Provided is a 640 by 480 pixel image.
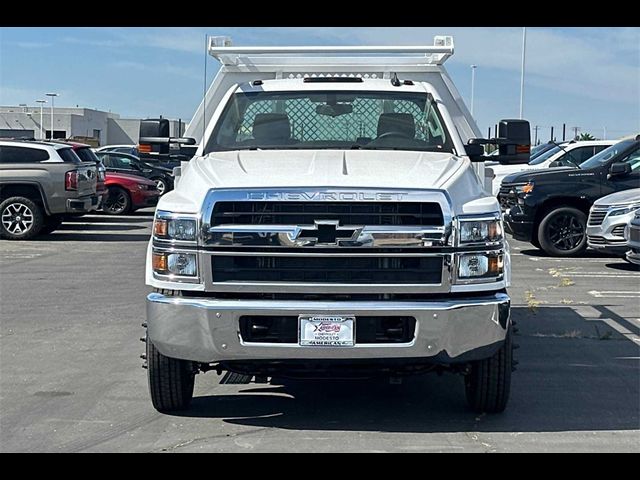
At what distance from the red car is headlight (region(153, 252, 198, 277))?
60.0 ft

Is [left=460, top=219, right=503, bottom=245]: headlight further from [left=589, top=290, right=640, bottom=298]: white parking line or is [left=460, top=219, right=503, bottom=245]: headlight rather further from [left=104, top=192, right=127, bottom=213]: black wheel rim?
[left=104, top=192, right=127, bottom=213]: black wheel rim

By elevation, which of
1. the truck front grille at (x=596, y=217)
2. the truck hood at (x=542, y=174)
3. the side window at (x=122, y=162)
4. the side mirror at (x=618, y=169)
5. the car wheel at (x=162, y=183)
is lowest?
the car wheel at (x=162, y=183)

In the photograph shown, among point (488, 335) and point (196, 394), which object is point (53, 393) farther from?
point (488, 335)

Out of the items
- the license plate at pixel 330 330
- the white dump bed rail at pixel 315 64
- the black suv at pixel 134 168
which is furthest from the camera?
the black suv at pixel 134 168

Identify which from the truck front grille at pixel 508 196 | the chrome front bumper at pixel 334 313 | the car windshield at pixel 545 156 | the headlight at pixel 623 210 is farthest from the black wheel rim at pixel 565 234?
the chrome front bumper at pixel 334 313

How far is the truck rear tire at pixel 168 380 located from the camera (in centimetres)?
586

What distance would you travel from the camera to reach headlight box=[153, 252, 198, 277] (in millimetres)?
5555

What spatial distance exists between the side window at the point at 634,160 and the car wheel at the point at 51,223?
33.9 feet

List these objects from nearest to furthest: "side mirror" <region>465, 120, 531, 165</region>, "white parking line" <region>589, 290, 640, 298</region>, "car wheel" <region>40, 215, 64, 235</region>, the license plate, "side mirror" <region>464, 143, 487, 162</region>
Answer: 1. the license plate
2. "side mirror" <region>464, 143, 487, 162</region>
3. "side mirror" <region>465, 120, 531, 165</region>
4. "white parking line" <region>589, 290, 640, 298</region>
5. "car wheel" <region>40, 215, 64, 235</region>

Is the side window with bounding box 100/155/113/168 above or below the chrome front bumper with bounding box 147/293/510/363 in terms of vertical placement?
above

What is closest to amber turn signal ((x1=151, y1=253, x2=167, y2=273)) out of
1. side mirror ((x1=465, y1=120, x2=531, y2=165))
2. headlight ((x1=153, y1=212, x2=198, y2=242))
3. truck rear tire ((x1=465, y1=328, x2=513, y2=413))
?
headlight ((x1=153, y1=212, x2=198, y2=242))

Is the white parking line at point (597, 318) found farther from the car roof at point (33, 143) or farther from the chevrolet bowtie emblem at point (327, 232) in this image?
the car roof at point (33, 143)

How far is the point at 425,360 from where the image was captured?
551 cm
